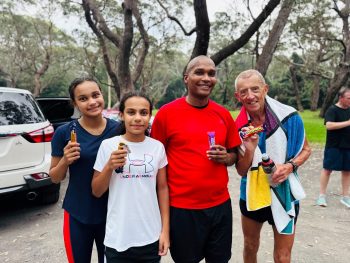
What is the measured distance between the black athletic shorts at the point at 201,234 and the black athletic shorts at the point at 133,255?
0.23 m

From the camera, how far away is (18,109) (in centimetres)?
410

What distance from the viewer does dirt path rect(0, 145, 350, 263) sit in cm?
338

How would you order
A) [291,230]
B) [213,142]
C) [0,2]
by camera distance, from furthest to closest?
1. [0,2]
2. [291,230]
3. [213,142]

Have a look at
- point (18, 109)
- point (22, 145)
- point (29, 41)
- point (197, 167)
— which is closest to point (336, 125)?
point (197, 167)

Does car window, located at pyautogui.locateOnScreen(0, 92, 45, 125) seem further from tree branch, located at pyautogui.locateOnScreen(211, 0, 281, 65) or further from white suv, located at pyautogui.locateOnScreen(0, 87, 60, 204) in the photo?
tree branch, located at pyautogui.locateOnScreen(211, 0, 281, 65)

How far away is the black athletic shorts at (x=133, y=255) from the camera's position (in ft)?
6.32

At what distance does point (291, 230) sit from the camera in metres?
2.33

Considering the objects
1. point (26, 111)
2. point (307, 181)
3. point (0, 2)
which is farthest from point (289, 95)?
point (26, 111)

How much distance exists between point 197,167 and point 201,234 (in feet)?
1.55

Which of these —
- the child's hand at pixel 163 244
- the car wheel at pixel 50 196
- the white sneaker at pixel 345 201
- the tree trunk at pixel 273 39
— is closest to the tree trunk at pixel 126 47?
the tree trunk at pixel 273 39

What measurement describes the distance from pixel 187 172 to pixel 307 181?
510cm

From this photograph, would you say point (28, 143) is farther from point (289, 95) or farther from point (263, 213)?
point (289, 95)

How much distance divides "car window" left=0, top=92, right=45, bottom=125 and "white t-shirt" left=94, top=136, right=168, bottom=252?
256 cm

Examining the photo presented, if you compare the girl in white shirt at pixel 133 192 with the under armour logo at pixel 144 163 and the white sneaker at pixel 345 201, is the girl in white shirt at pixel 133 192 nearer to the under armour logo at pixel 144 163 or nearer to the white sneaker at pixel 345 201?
the under armour logo at pixel 144 163
